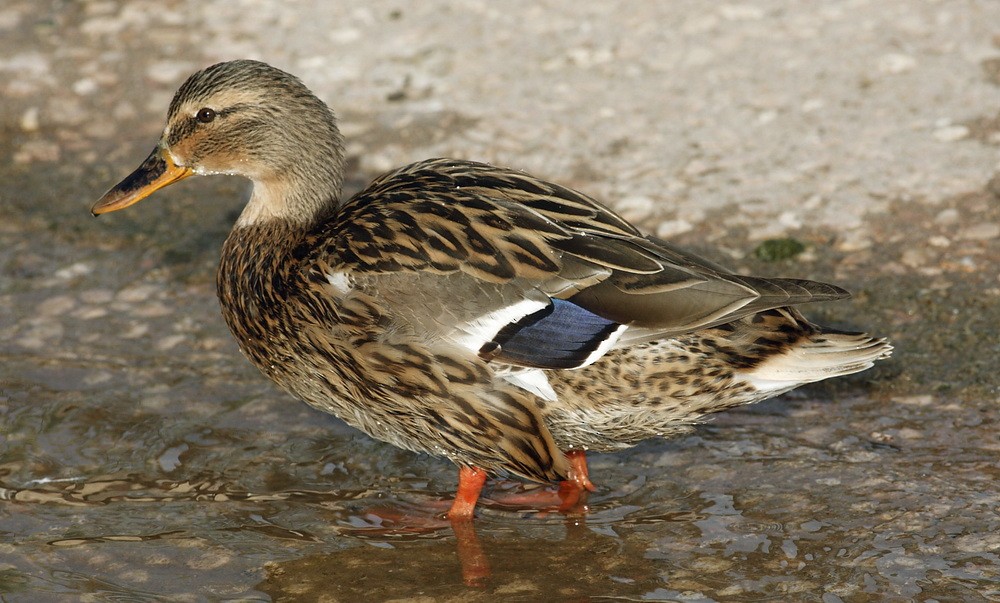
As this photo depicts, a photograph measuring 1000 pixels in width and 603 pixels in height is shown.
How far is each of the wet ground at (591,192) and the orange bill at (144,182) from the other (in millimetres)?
917

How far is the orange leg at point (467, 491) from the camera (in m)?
5.29

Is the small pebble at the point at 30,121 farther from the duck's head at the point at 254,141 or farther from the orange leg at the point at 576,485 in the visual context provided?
the orange leg at the point at 576,485

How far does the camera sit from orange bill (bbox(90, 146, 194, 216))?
5.85 metres

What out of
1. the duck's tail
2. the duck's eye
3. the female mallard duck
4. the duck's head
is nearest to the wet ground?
the female mallard duck

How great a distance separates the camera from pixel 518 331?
4848mm

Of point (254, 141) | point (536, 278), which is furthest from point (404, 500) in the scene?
point (254, 141)

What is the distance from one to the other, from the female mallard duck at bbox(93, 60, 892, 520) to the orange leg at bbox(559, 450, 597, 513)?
2cm

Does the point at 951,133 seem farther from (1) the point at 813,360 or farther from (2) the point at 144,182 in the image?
(2) the point at 144,182

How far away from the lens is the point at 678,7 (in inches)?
362

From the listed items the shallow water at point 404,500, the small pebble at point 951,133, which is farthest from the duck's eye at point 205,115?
the small pebble at point 951,133

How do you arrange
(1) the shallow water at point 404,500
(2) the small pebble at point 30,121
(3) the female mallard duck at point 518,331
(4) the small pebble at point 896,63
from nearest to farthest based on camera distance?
(1) the shallow water at point 404,500 → (3) the female mallard duck at point 518,331 → (4) the small pebble at point 896,63 → (2) the small pebble at point 30,121

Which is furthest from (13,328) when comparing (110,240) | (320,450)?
(320,450)

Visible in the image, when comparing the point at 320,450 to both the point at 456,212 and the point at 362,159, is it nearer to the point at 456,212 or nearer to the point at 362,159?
the point at 456,212

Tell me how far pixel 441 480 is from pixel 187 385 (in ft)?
4.64
